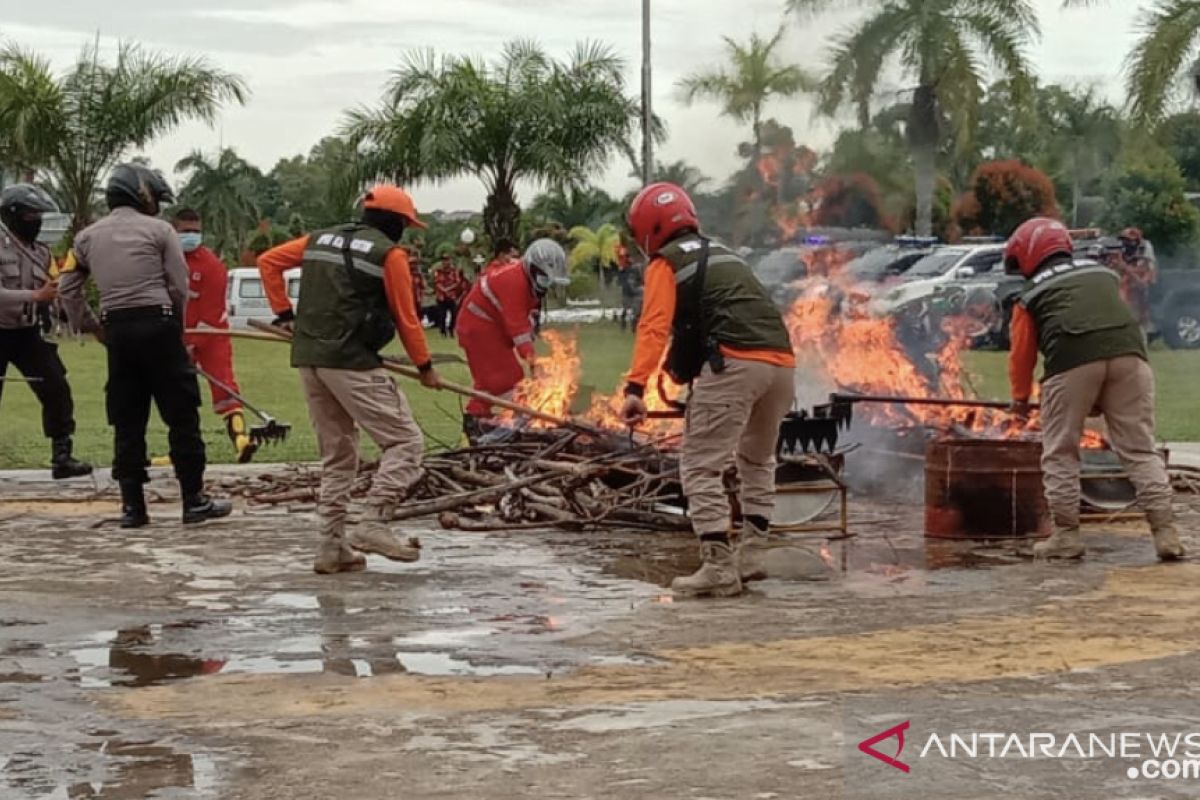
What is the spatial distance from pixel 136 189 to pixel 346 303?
7.49 ft

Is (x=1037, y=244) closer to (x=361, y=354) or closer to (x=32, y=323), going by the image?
(x=361, y=354)

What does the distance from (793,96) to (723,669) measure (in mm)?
13645

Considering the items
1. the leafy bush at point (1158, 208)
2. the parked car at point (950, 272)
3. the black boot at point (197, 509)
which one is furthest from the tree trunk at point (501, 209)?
the black boot at point (197, 509)

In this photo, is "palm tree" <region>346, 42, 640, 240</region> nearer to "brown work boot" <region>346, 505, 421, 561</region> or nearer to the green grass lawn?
the green grass lawn

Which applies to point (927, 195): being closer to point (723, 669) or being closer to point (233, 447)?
point (233, 447)

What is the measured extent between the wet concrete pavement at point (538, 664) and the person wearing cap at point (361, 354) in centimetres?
29

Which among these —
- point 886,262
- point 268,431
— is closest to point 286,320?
point 268,431

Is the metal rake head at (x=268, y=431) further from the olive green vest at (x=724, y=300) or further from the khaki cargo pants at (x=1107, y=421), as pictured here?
the khaki cargo pants at (x=1107, y=421)

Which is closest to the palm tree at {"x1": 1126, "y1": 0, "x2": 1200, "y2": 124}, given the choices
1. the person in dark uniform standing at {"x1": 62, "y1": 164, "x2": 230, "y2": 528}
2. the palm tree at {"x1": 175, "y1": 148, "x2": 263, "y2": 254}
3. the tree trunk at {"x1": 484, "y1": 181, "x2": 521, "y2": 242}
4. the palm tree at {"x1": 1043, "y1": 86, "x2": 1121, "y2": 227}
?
the palm tree at {"x1": 1043, "y1": 86, "x2": 1121, "y2": 227}

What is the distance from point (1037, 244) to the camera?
32.3 ft

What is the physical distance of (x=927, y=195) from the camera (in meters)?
26.7

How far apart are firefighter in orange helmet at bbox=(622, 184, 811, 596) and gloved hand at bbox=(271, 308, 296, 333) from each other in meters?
2.30

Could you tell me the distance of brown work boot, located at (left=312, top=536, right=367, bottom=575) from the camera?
9320 millimetres

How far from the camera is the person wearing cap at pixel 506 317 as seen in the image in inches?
501
